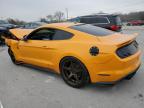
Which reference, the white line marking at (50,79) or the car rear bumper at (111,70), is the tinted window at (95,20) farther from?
the car rear bumper at (111,70)

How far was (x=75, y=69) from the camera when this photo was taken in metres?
4.33

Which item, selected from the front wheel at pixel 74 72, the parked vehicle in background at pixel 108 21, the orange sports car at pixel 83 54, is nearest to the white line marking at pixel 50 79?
the orange sports car at pixel 83 54

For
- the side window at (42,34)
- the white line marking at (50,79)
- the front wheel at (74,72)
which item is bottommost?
the white line marking at (50,79)

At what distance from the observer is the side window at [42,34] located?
5039mm

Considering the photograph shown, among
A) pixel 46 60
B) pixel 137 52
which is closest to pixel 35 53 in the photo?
pixel 46 60

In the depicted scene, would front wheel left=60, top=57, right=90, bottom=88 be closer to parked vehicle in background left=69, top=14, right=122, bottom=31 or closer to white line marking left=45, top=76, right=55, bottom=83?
white line marking left=45, top=76, right=55, bottom=83

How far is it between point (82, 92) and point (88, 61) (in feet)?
2.36

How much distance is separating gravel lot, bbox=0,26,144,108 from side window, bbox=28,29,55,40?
3.44 ft

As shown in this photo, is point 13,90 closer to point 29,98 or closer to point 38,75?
point 29,98

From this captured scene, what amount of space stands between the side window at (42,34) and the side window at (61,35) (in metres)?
0.15

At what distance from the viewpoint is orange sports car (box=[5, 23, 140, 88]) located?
3.81 metres

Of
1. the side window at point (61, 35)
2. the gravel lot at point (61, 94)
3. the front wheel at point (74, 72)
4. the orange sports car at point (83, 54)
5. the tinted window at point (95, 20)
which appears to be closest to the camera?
the gravel lot at point (61, 94)

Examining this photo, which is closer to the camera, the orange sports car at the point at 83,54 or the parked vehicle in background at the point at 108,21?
the orange sports car at the point at 83,54

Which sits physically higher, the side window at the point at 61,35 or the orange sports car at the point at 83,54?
the side window at the point at 61,35
